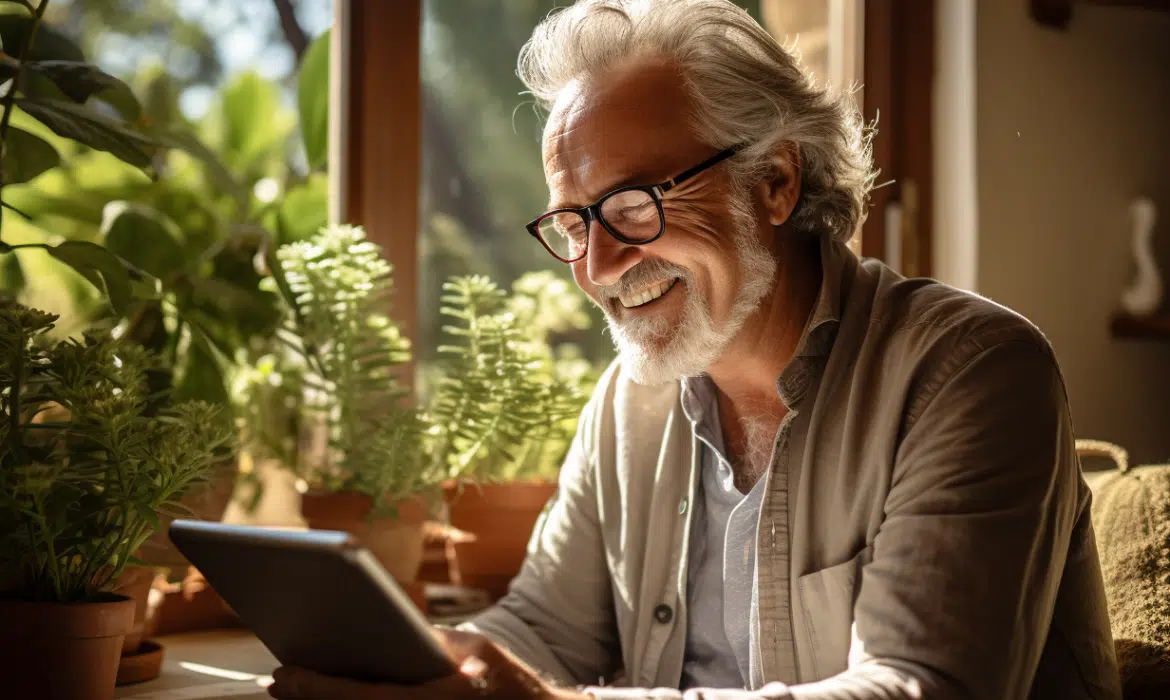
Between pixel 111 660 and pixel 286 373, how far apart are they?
684mm

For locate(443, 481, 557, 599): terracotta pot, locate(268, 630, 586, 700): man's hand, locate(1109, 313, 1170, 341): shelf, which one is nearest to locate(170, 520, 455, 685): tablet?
locate(268, 630, 586, 700): man's hand

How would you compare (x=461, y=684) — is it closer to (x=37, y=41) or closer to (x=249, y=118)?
(x=37, y=41)

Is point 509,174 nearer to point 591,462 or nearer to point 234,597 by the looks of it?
point 591,462

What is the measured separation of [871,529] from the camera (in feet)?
3.68

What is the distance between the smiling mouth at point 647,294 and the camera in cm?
133

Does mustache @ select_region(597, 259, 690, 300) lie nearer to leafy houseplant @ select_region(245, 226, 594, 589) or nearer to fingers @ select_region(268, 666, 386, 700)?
leafy houseplant @ select_region(245, 226, 594, 589)

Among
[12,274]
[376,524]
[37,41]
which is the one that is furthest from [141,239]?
[376,524]

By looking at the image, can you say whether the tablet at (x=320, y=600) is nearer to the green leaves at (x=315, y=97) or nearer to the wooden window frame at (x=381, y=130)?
the wooden window frame at (x=381, y=130)

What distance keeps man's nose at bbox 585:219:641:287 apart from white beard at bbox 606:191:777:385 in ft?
0.07

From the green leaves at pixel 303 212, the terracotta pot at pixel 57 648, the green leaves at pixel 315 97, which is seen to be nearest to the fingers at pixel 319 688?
the terracotta pot at pixel 57 648

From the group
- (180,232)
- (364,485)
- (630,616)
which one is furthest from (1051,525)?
(180,232)

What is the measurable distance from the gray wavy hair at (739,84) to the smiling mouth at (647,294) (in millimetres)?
148

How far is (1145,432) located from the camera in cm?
216

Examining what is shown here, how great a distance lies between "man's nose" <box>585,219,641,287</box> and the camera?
1291mm
